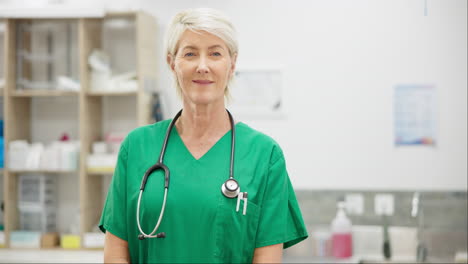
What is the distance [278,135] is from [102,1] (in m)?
1.30

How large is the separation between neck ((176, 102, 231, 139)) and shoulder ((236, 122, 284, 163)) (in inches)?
1.5

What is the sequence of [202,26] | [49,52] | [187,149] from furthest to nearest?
[49,52], [187,149], [202,26]

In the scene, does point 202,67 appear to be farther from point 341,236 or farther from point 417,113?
point 417,113

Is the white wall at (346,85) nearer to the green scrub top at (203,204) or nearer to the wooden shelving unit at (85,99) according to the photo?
the wooden shelving unit at (85,99)

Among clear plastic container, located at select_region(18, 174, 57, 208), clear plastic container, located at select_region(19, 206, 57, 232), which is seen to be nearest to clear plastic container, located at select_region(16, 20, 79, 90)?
clear plastic container, located at select_region(18, 174, 57, 208)

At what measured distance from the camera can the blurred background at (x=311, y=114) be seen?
2.98 meters

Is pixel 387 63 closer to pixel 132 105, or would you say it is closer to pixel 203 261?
pixel 132 105

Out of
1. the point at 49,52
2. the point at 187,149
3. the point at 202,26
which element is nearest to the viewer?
the point at 202,26

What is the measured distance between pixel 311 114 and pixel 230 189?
79.8 inches

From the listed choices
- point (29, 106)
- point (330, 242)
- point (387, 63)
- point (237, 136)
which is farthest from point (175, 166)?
point (29, 106)

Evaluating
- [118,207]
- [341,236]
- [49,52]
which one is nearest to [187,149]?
[118,207]

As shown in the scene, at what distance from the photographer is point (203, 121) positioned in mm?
1259

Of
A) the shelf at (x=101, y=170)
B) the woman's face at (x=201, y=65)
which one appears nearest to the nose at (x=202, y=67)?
the woman's face at (x=201, y=65)

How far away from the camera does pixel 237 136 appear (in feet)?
4.27
